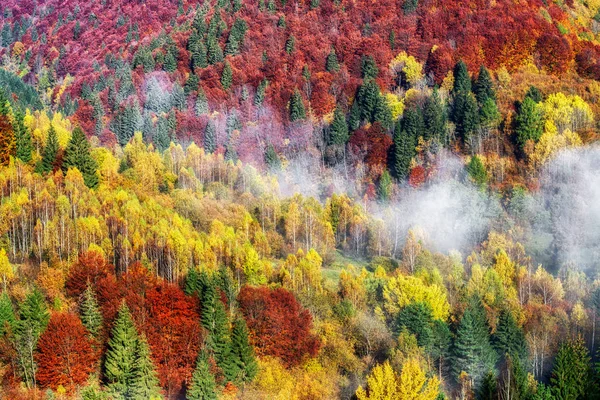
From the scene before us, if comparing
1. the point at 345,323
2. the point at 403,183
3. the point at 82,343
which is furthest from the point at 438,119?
the point at 82,343

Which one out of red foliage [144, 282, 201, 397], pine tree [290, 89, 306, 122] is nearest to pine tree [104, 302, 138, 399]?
red foliage [144, 282, 201, 397]

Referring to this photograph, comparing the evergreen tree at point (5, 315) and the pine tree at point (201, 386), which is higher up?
the evergreen tree at point (5, 315)

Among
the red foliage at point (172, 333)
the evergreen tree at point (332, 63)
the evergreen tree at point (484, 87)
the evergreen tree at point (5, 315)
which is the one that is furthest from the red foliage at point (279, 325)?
the evergreen tree at point (332, 63)

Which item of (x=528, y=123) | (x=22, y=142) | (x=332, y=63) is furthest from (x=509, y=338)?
(x=332, y=63)

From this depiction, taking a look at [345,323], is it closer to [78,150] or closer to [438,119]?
[78,150]

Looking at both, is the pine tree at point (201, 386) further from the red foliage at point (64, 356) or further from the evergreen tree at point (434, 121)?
the evergreen tree at point (434, 121)

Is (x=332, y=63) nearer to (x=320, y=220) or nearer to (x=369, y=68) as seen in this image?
(x=369, y=68)
